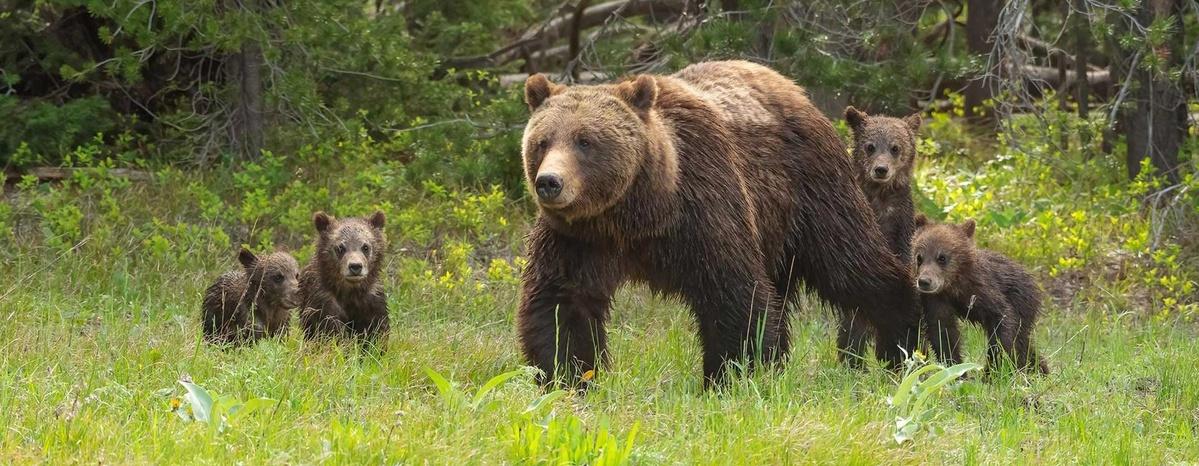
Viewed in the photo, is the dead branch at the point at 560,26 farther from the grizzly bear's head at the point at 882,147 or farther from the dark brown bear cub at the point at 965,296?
the dark brown bear cub at the point at 965,296

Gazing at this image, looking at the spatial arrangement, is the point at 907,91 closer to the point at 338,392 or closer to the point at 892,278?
the point at 892,278

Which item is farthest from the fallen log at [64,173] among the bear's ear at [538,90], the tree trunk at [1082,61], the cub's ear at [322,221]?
the tree trunk at [1082,61]

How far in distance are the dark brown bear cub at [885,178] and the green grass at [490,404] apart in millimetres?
272

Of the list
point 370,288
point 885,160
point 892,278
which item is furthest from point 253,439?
point 885,160

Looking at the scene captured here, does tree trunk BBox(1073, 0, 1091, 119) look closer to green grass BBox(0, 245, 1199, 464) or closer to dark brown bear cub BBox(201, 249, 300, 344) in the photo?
green grass BBox(0, 245, 1199, 464)

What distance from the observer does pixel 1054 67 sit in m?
16.7

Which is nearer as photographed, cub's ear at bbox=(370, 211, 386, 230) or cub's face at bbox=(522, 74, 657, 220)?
cub's face at bbox=(522, 74, 657, 220)

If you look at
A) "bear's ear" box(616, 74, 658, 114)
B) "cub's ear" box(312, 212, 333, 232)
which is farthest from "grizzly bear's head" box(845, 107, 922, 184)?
"cub's ear" box(312, 212, 333, 232)

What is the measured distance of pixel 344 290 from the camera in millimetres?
7699

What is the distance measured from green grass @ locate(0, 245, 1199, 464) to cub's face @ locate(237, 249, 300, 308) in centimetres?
32

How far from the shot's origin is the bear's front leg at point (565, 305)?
6.55m

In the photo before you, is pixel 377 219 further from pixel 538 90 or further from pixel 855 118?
pixel 855 118

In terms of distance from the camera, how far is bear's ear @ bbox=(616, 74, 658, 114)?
21.1ft

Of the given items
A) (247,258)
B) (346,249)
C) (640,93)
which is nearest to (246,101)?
(247,258)
